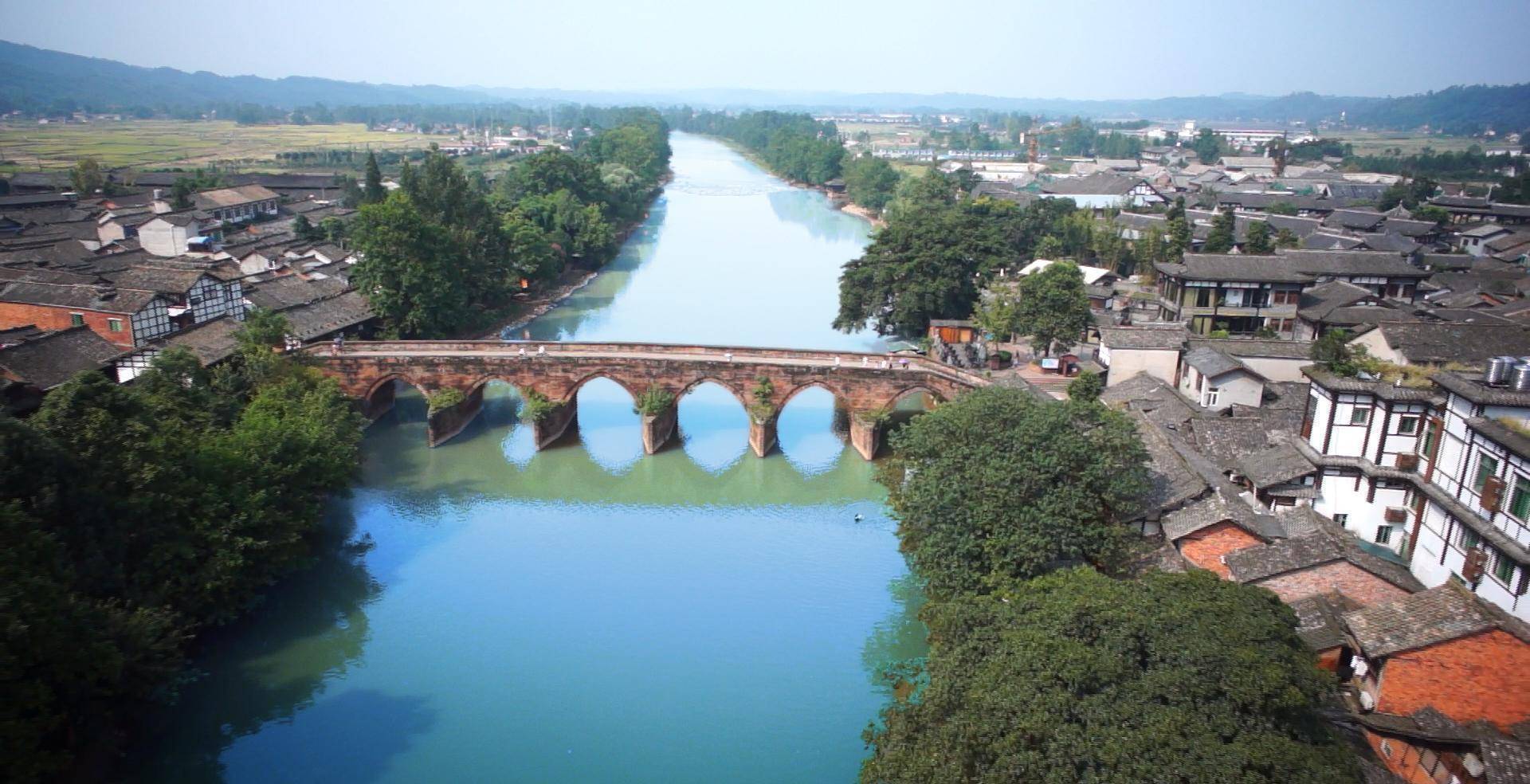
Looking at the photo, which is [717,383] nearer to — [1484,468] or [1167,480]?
[1167,480]

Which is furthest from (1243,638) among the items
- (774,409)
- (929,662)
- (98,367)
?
(98,367)

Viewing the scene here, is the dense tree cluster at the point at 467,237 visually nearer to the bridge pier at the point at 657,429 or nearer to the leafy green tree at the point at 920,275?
the bridge pier at the point at 657,429

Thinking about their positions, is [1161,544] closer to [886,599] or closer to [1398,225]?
[886,599]

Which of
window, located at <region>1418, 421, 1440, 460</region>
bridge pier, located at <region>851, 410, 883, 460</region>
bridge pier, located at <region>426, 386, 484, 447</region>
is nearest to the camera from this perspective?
window, located at <region>1418, 421, 1440, 460</region>

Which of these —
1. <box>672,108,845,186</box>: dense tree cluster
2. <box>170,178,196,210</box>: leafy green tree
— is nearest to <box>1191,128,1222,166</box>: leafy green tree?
<box>672,108,845,186</box>: dense tree cluster

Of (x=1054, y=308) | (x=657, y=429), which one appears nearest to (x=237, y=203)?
(x=657, y=429)

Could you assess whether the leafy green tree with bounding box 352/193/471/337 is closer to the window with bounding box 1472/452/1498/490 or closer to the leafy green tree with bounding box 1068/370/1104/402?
the leafy green tree with bounding box 1068/370/1104/402

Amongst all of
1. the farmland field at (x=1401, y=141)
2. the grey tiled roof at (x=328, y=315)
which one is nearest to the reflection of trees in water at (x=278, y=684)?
the grey tiled roof at (x=328, y=315)

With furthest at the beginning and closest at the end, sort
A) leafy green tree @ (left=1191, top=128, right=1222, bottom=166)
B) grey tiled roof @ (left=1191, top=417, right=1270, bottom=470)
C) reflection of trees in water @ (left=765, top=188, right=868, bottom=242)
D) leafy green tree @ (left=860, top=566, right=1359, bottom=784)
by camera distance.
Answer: leafy green tree @ (left=1191, top=128, right=1222, bottom=166) < reflection of trees in water @ (left=765, top=188, right=868, bottom=242) < grey tiled roof @ (left=1191, top=417, right=1270, bottom=470) < leafy green tree @ (left=860, top=566, right=1359, bottom=784)
